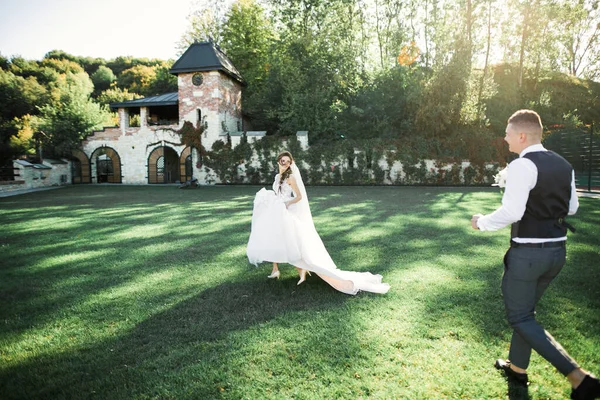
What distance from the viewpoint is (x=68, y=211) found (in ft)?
41.4

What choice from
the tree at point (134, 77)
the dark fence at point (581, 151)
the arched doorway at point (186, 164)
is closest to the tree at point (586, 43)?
the dark fence at point (581, 151)

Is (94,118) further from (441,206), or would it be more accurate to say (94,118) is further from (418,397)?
(418,397)

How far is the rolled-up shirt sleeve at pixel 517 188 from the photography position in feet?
8.11

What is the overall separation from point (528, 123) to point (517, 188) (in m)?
0.59

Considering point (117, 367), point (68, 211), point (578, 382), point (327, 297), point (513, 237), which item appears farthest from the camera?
point (68, 211)

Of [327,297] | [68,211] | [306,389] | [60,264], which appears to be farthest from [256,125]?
[306,389]

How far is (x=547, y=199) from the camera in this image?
99.3 inches

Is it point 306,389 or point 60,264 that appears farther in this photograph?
point 60,264

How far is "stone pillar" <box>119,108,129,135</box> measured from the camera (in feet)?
→ 93.0

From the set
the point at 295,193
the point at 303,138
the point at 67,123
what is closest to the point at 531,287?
the point at 295,193

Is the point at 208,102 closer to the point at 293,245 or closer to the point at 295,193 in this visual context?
the point at 295,193

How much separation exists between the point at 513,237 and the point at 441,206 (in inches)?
439

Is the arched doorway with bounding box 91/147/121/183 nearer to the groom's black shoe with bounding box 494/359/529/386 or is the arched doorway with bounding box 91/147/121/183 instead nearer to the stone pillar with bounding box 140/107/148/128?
the stone pillar with bounding box 140/107/148/128

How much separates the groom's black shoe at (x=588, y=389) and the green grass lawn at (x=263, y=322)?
1.43ft
